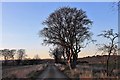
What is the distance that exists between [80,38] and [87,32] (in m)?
1.53

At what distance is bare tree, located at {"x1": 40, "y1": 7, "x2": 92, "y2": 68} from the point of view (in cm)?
4438

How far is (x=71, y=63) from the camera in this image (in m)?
48.2

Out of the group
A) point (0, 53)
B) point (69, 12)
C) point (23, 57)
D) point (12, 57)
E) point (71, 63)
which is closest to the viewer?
point (69, 12)

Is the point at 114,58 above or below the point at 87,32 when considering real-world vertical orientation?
below

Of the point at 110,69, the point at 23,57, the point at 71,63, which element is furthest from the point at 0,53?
the point at 110,69

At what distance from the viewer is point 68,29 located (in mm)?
45156

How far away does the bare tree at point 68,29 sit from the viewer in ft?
146

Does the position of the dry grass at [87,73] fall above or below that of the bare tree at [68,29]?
below

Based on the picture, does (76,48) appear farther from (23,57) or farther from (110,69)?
(23,57)

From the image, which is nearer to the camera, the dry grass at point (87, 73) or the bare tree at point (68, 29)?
the dry grass at point (87, 73)

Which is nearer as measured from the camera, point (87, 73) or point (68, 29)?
point (87, 73)

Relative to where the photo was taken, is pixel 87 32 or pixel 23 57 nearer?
pixel 87 32

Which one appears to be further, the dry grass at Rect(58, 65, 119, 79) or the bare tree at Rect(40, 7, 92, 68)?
the bare tree at Rect(40, 7, 92, 68)

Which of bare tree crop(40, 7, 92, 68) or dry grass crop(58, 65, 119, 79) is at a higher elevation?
bare tree crop(40, 7, 92, 68)
